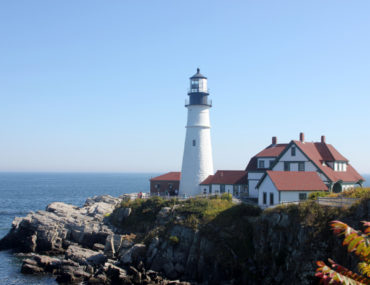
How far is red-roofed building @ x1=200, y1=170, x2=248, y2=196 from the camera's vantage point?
4266 cm

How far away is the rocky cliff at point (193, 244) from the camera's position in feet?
76.8

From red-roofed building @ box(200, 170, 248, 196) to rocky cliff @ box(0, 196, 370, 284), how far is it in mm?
6958

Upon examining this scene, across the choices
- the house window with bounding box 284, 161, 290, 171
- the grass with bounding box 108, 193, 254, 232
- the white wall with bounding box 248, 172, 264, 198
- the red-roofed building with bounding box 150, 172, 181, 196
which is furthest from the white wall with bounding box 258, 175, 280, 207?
the red-roofed building with bounding box 150, 172, 181, 196

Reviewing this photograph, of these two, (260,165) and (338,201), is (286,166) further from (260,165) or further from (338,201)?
(338,201)

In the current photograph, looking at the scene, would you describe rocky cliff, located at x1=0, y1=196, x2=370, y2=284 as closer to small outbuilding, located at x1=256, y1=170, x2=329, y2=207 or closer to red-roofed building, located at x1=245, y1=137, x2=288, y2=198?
small outbuilding, located at x1=256, y1=170, x2=329, y2=207

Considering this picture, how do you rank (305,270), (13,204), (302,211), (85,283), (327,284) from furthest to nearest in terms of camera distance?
1. (13,204)
2. (85,283)
3. (302,211)
4. (305,270)
5. (327,284)

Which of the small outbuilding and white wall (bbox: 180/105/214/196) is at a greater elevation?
white wall (bbox: 180/105/214/196)

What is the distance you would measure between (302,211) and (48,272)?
18534 millimetres

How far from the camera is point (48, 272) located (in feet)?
96.5

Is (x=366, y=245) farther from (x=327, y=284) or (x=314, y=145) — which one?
(x=314, y=145)

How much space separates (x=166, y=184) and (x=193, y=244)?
62.8ft

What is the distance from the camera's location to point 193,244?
2952 centimetres

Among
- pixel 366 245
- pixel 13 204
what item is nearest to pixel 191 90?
pixel 366 245

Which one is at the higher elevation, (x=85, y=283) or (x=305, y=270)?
(x=305, y=270)
